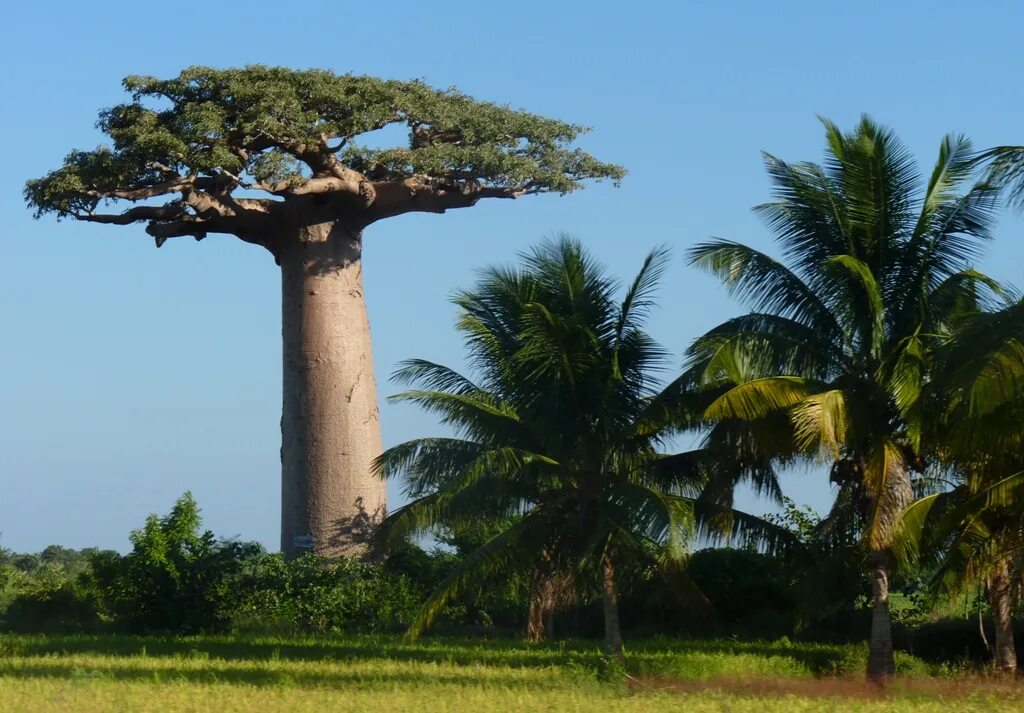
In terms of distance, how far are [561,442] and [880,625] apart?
15.0 ft

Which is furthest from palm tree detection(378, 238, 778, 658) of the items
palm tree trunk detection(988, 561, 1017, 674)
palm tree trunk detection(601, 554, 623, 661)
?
palm tree trunk detection(988, 561, 1017, 674)

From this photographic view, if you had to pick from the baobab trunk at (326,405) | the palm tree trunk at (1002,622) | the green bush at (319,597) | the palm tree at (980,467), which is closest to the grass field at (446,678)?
A: the palm tree trunk at (1002,622)

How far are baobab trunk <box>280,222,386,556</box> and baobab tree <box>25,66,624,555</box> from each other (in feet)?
0.08

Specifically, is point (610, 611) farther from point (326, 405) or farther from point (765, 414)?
A: point (326, 405)

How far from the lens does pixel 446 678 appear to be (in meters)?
16.5

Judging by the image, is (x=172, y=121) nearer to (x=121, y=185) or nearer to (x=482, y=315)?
(x=121, y=185)

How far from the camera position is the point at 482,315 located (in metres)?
19.0

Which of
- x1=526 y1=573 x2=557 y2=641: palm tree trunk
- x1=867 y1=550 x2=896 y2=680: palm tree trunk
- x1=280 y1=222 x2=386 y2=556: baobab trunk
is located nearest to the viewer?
x1=867 y1=550 x2=896 y2=680: palm tree trunk

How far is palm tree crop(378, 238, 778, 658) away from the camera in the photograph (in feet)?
57.7

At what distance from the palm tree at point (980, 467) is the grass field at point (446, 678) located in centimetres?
149

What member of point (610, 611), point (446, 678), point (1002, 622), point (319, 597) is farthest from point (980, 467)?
point (319, 597)

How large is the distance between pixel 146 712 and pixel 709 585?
12.7 meters

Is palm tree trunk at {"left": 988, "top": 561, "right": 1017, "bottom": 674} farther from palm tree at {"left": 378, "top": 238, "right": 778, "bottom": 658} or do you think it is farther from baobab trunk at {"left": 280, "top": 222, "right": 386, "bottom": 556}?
baobab trunk at {"left": 280, "top": 222, "right": 386, "bottom": 556}

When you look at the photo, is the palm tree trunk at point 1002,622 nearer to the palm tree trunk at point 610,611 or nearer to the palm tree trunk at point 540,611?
the palm tree trunk at point 610,611
